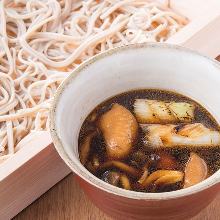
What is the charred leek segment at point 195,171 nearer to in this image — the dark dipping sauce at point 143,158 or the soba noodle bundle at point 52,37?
the dark dipping sauce at point 143,158

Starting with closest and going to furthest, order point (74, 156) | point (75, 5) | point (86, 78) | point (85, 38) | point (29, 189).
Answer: point (74, 156), point (86, 78), point (29, 189), point (85, 38), point (75, 5)

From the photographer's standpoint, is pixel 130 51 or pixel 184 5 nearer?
pixel 130 51

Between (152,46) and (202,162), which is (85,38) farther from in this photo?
(202,162)

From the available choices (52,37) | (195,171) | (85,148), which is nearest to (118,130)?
(85,148)

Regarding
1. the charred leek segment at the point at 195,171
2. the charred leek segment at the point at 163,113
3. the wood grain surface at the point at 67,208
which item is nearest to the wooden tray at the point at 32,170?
the wood grain surface at the point at 67,208

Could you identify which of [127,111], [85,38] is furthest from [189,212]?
[85,38]

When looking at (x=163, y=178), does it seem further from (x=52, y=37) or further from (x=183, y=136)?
(x=52, y=37)

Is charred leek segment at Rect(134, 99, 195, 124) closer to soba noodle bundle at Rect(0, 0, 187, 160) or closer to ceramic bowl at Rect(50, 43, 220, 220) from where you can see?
ceramic bowl at Rect(50, 43, 220, 220)
